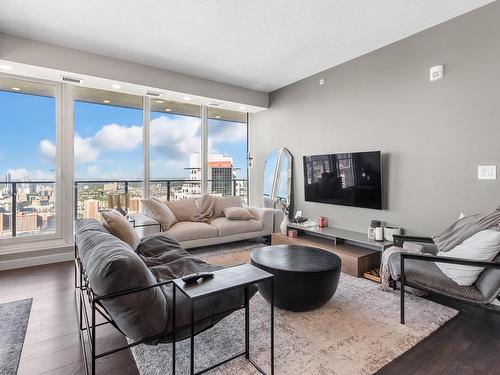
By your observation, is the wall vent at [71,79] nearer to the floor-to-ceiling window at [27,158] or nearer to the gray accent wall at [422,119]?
the floor-to-ceiling window at [27,158]

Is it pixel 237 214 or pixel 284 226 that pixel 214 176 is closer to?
pixel 237 214

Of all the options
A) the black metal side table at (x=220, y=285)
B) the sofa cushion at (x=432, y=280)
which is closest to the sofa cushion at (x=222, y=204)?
the sofa cushion at (x=432, y=280)

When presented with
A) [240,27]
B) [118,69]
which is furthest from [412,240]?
[118,69]

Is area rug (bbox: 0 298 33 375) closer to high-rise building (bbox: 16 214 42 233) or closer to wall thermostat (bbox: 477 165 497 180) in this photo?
high-rise building (bbox: 16 214 42 233)

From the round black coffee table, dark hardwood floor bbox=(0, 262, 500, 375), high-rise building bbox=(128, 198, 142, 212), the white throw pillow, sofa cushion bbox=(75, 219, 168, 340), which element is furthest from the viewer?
high-rise building bbox=(128, 198, 142, 212)

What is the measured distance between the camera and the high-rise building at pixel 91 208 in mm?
4168

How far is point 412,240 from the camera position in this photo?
275 cm

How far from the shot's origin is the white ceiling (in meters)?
2.59

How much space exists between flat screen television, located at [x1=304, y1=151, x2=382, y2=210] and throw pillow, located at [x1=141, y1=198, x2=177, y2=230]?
2.19 metres

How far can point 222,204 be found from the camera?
4.61 m

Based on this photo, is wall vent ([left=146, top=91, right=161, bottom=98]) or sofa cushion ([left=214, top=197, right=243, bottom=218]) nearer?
wall vent ([left=146, top=91, right=161, bottom=98])

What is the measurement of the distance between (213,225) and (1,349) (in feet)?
8.51

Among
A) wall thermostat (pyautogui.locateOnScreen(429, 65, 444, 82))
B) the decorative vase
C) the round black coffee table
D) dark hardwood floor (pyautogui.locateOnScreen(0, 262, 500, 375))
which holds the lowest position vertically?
dark hardwood floor (pyautogui.locateOnScreen(0, 262, 500, 375))

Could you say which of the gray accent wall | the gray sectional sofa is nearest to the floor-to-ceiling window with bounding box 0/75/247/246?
the gray accent wall
